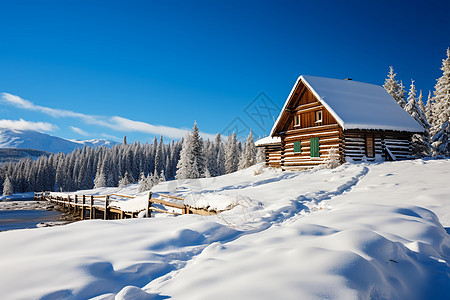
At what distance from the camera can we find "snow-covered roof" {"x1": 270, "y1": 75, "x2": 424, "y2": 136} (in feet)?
56.2

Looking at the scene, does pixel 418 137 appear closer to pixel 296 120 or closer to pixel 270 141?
pixel 296 120

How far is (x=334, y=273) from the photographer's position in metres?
2.21

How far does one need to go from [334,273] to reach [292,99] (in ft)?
66.1

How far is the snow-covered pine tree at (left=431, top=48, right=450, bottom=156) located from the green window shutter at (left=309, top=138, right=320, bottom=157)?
14110 mm

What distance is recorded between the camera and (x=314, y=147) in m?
19.7

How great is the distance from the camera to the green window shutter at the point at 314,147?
767 inches

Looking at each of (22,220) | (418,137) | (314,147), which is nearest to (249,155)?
(418,137)

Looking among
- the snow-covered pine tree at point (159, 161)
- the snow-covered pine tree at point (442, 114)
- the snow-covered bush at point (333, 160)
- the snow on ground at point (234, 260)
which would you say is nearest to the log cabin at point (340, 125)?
the snow-covered bush at point (333, 160)

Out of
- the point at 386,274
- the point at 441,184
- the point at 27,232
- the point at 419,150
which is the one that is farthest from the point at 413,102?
the point at 27,232

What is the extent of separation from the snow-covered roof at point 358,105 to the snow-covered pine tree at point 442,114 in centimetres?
800

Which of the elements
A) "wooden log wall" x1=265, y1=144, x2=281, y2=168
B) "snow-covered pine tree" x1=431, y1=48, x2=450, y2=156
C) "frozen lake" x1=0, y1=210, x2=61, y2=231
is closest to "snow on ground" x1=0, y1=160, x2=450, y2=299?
"frozen lake" x1=0, y1=210, x2=61, y2=231

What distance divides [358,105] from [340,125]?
364cm

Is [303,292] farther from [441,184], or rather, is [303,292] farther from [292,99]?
[292,99]

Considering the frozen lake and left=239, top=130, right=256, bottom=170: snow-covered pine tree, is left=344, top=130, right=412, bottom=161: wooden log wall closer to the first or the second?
the frozen lake
